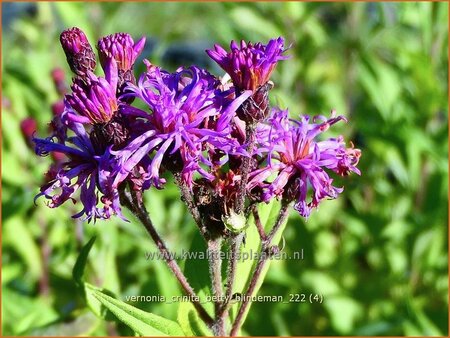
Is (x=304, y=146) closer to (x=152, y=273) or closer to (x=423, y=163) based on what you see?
(x=152, y=273)

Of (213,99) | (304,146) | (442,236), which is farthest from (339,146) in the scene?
(442,236)

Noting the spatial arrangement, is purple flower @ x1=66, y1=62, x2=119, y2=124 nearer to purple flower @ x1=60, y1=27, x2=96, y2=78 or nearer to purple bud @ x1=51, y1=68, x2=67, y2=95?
purple flower @ x1=60, y1=27, x2=96, y2=78

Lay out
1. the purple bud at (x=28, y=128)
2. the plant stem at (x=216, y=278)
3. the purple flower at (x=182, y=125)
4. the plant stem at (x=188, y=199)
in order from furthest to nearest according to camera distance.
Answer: the purple bud at (x=28, y=128), the plant stem at (x=216, y=278), the plant stem at (x=188, y=199), the purple flower at (x=182, y=125)

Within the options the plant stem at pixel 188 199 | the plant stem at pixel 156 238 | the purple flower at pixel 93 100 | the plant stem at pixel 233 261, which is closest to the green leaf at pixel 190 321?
the plant stem at pixel 156 238

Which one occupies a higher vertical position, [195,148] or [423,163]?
[423,163]

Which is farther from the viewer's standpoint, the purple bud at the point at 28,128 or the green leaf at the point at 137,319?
the purple bud at the point at 28,128

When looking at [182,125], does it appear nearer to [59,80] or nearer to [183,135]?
[183,135]

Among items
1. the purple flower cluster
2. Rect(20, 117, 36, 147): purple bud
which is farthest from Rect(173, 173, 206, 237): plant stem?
Rect(20, 117, 36, 147): purple bud

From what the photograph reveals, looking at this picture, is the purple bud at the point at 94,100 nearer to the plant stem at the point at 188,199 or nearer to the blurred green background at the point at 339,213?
the plant stem at the point at 188,199
